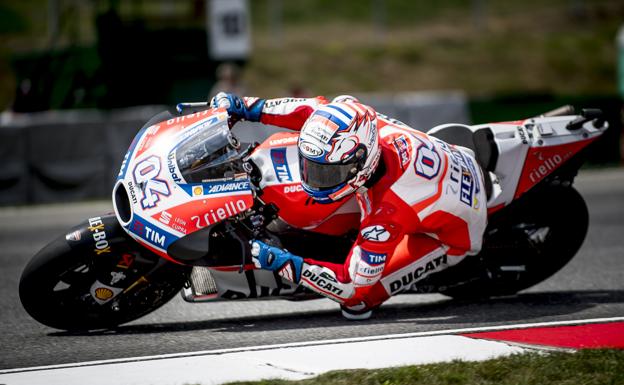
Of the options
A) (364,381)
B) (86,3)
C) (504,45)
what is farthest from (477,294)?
(504,45)

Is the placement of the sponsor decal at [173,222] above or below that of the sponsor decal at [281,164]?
below

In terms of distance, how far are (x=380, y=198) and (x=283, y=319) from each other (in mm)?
1206

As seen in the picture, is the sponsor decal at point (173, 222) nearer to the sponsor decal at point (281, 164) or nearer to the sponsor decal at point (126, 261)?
the sponsor decal at point (126, 261)

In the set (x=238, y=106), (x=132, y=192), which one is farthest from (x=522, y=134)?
(x=132, y=192)

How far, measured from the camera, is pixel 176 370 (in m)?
4.88

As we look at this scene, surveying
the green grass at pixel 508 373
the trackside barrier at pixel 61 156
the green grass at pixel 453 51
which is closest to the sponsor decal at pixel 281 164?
the green grass at pixel 508 373

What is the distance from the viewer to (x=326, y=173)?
17.7 feet

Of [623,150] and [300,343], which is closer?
[300,343]

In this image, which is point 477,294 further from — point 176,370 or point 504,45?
point 504,45

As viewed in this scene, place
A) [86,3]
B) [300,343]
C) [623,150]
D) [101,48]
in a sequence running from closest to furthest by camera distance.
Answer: [300,343]
[623,150]
[101,48]
[86,3]

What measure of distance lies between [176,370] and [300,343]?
840 mm

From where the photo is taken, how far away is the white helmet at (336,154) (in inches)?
212

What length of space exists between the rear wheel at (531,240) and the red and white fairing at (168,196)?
70.8 inches

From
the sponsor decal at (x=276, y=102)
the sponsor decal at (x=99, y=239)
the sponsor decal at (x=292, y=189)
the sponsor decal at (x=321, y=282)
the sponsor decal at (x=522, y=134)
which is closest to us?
the sponsor decal at (x=99, y=239)
